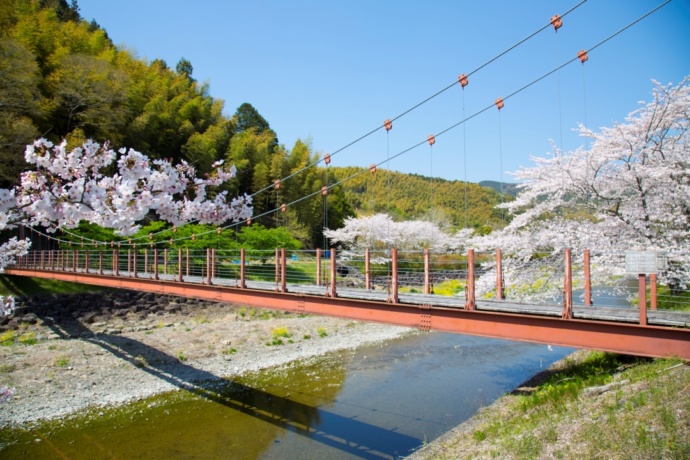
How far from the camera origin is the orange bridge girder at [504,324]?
4.30 m

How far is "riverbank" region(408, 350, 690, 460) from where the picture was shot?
3.89 m

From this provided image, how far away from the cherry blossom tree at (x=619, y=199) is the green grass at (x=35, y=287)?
16843mm

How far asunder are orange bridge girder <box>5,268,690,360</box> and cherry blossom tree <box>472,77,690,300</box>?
3.42 meters

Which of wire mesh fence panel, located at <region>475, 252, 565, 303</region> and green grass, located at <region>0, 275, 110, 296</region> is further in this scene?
green grass, located at <region>0, 275, 110, 296</region>

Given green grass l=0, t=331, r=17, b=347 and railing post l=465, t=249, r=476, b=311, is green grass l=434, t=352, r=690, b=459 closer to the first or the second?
railing post l=465, t=249, r=476, b=311

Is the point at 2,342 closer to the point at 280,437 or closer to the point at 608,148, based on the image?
the point at 280,437

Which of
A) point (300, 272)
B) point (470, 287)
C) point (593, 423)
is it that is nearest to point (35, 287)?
point (300, 272)

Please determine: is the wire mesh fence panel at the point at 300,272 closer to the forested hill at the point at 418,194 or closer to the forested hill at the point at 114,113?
the forested hill at the point at 114,113

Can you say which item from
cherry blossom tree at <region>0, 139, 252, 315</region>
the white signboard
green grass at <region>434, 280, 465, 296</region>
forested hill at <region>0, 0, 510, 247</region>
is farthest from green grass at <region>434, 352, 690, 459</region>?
forested hill at <region>0, 0, 510, 247</region>

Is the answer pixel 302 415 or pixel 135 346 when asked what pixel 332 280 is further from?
pixel 135 346

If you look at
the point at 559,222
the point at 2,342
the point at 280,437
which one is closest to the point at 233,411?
the point at 280,437

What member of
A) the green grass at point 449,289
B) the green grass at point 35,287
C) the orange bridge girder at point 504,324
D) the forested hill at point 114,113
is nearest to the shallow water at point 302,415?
the orange bridge girder at point 504,324

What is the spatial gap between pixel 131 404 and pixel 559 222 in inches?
377

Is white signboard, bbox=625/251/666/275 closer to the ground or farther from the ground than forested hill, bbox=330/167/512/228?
closer to the ground
